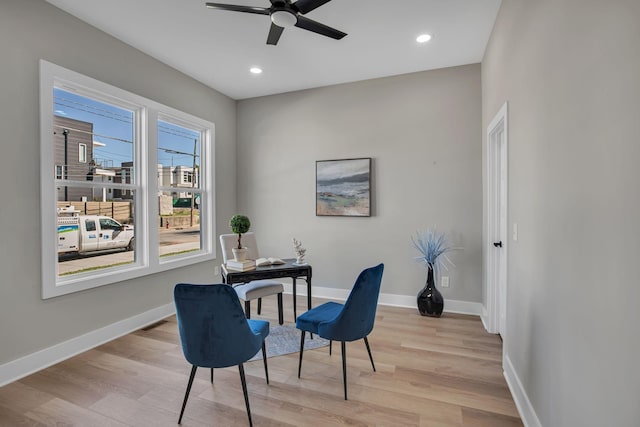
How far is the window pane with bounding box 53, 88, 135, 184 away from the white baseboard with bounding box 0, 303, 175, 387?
1293 mm

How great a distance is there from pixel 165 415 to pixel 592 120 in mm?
2707

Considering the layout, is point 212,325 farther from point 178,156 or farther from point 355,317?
point 178,156

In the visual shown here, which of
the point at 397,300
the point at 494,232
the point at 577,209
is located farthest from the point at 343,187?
the point at 577,209

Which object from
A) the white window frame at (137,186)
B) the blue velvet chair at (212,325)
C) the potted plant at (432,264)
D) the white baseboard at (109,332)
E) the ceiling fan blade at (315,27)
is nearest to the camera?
the blue velvet chair at (212,325)

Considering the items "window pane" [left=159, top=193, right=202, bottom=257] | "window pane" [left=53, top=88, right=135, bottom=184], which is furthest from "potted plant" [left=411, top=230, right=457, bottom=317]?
"window pane" [left=53, top=88, right=135, bottom=184]

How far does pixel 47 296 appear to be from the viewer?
2.54 m

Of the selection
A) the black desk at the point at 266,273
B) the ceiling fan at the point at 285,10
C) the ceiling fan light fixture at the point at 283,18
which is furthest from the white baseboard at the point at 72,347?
the ceiling fan light fixture at the point at 283,18

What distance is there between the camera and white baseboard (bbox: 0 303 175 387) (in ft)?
7.61

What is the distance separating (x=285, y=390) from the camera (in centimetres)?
220

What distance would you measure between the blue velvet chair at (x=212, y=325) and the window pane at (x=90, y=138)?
2.02 m

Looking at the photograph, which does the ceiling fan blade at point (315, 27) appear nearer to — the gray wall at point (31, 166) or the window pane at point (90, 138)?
the gray wall at point (31, 166)

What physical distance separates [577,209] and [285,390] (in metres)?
2.06

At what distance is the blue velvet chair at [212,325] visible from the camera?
5.55 feet

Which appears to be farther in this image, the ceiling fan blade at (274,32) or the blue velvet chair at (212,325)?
the ceiling fan blade at (274,32)
